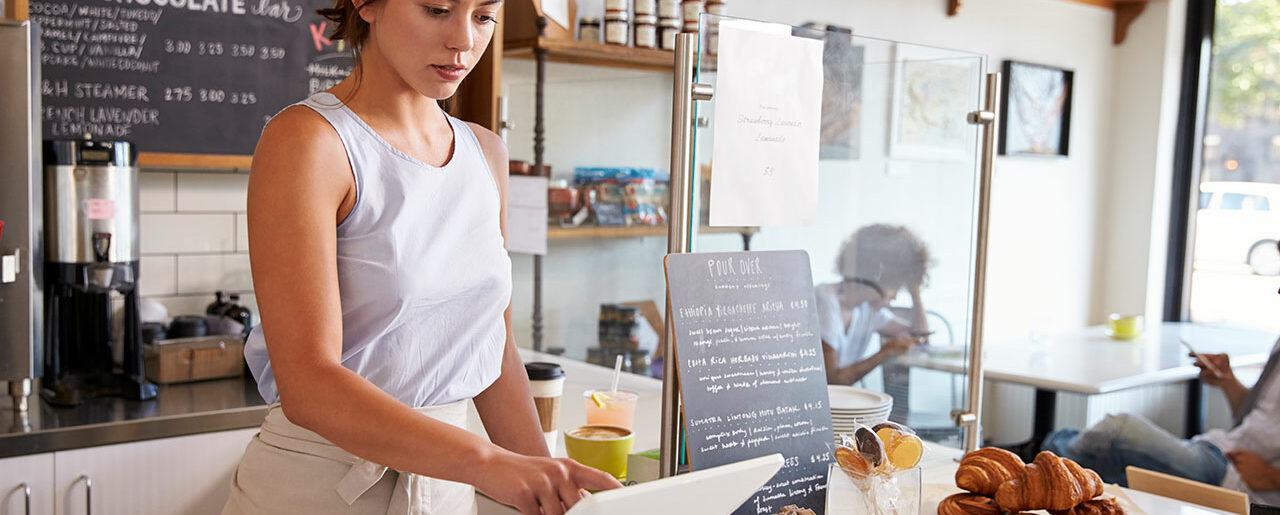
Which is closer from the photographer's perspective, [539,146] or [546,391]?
[546,391]

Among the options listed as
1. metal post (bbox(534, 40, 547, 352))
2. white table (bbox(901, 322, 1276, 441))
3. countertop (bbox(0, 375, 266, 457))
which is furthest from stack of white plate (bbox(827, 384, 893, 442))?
white table (bbox(901, 322, 1276, 441))

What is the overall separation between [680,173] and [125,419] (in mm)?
1431

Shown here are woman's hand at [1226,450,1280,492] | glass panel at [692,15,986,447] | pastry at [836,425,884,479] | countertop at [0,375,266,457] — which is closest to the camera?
pastry at [836,425,884,479]

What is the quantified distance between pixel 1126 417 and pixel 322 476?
8.89ft

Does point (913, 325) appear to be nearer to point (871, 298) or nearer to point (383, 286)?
point (871, 298)

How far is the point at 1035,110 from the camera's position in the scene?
4914mm

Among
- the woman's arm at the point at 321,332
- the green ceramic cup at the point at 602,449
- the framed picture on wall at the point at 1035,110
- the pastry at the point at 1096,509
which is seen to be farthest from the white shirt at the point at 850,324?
the framed picture on wall at the point at 1035,110

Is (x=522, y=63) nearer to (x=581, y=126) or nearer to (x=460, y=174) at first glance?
(x=581, y=126)

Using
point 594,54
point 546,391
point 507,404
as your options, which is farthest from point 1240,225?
point 507,404

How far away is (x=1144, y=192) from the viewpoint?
533cm

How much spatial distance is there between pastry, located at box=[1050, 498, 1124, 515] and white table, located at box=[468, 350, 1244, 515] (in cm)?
17

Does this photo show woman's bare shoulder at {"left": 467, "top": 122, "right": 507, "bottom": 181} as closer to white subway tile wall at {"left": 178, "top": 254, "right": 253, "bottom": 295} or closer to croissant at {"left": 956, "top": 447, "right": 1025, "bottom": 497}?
croissant at {"left": 956, "top": 447, "right": 1025, "bottom": 497}

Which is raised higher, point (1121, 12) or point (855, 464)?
point (1121, 12)

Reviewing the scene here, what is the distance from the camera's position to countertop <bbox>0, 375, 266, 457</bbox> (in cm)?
207
